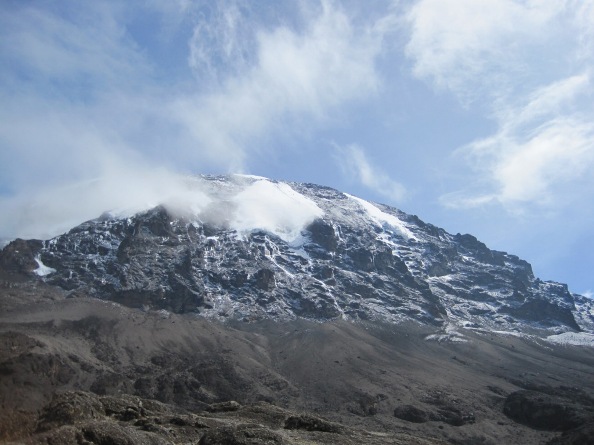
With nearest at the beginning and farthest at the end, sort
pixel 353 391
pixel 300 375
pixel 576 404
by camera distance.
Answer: pixel 576 404 < pixel 353 391 < pixel 300 375

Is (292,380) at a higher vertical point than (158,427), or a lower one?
higher

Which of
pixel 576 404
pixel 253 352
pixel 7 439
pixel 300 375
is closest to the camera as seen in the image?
pixel 7 439

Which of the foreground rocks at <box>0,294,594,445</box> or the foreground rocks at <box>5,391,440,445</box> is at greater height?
the foreground rocks at <box>0,294,594,445</box>

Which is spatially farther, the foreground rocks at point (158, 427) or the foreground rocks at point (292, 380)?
the foreground rocks at point (292, 380)

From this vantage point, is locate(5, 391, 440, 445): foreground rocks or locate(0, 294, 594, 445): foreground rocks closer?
locate(5, 391, 440, 445): foreground rocks

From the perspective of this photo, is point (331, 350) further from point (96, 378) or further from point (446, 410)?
point (96, 378)

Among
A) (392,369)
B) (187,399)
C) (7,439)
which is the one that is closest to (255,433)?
(7,439)

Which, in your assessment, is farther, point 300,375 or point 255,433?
point 300,375

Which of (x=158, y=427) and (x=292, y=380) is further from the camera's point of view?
(x=292, y=380)

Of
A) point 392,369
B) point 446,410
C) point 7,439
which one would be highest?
point 392,369

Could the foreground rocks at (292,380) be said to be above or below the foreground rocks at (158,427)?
above

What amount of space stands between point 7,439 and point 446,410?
14442cm

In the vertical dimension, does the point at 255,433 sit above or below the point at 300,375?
below

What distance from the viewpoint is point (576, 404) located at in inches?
5955
